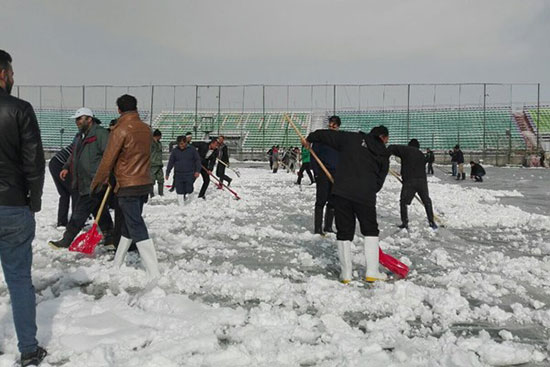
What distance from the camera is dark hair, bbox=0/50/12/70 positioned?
7.97 feet

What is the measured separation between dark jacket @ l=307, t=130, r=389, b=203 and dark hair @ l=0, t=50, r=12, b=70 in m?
2.85

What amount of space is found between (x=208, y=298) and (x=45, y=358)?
1.43m

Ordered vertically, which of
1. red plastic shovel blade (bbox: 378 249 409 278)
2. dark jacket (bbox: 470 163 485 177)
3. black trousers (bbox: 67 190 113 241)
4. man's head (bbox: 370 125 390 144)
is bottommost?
red plastic shovel blade (bbox: 378 249 409 278)

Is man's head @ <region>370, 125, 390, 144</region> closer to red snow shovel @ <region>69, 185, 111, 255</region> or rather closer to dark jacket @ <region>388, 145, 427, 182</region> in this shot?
dark jacket @ <region>388, 145, 427, 182</region>

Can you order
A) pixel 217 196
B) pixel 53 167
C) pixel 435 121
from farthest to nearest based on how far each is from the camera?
pixel 435 121
pixel 217 196
pixel 53 167

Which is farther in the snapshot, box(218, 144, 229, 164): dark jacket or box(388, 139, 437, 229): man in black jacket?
box(218, 144, 229, 164): dark jacket

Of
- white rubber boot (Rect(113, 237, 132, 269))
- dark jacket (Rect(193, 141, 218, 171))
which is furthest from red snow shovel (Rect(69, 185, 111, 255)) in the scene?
dark jacket (Rect(193, 141, 218, 171))

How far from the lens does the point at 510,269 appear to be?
4.75 m

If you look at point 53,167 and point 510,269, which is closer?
point 510,269

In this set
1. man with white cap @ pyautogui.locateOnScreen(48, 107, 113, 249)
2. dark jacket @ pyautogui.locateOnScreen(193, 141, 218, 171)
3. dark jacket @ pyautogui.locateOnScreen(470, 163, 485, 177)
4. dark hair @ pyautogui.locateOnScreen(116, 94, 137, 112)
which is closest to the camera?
dark hair @ pyautogui.locateOnScreen(116, 94, 137, 112)

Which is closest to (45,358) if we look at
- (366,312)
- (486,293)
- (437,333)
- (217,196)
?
(366,312)

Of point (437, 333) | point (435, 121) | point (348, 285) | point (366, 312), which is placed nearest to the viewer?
point (437, 333)

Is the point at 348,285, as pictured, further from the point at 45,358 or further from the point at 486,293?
the point at 45,358

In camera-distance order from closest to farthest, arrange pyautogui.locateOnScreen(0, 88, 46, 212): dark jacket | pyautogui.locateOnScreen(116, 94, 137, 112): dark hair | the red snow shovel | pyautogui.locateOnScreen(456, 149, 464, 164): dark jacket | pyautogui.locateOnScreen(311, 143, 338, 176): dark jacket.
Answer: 1. pyautogui.locateOnScreen(0, 88, 46, 212): dark jacket
2. pyautogui.locateOnScreen(116, 94, 137, 112): dark hair
3. the red snow shovel
4. pyautogui.locateOnScreen(311, 143, 338, 176): dark jacket
5. pyautogui.locateOnScreen(456, 149, 464, 164): dark jacket
